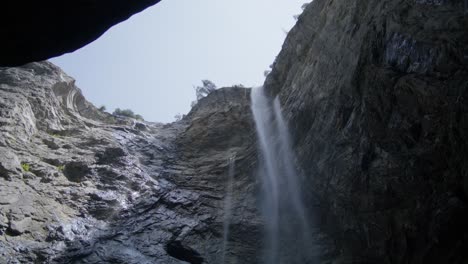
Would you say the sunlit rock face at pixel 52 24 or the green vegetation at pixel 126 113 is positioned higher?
the green vegetation at pixel 126 113

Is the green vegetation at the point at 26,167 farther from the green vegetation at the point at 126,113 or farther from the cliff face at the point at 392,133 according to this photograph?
the green vegetation at the point at 126,113

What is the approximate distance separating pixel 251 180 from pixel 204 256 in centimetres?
460

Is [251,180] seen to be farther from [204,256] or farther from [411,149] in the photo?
[411,149]

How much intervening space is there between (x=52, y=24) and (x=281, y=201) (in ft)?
33.3

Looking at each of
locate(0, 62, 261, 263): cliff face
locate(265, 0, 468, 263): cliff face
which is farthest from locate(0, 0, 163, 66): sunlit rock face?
locate(0, 62, 261, 263): cliff face

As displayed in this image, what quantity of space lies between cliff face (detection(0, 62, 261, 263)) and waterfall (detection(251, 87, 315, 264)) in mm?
602

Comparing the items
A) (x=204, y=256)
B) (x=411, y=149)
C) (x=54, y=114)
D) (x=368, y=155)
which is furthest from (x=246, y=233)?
(x=54, y=114)

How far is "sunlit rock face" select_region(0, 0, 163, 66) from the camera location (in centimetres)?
758

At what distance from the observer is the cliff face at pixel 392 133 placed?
8.70 metres

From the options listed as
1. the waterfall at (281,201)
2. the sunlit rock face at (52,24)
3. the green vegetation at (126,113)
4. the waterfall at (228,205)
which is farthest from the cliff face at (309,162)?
the green vegetation at (126,113)

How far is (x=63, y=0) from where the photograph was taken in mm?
7664

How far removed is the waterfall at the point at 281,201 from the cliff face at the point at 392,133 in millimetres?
858

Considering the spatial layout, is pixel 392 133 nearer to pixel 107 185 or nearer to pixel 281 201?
pixel 281 201

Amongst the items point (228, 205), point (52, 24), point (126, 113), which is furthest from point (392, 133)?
point (126, 113)
